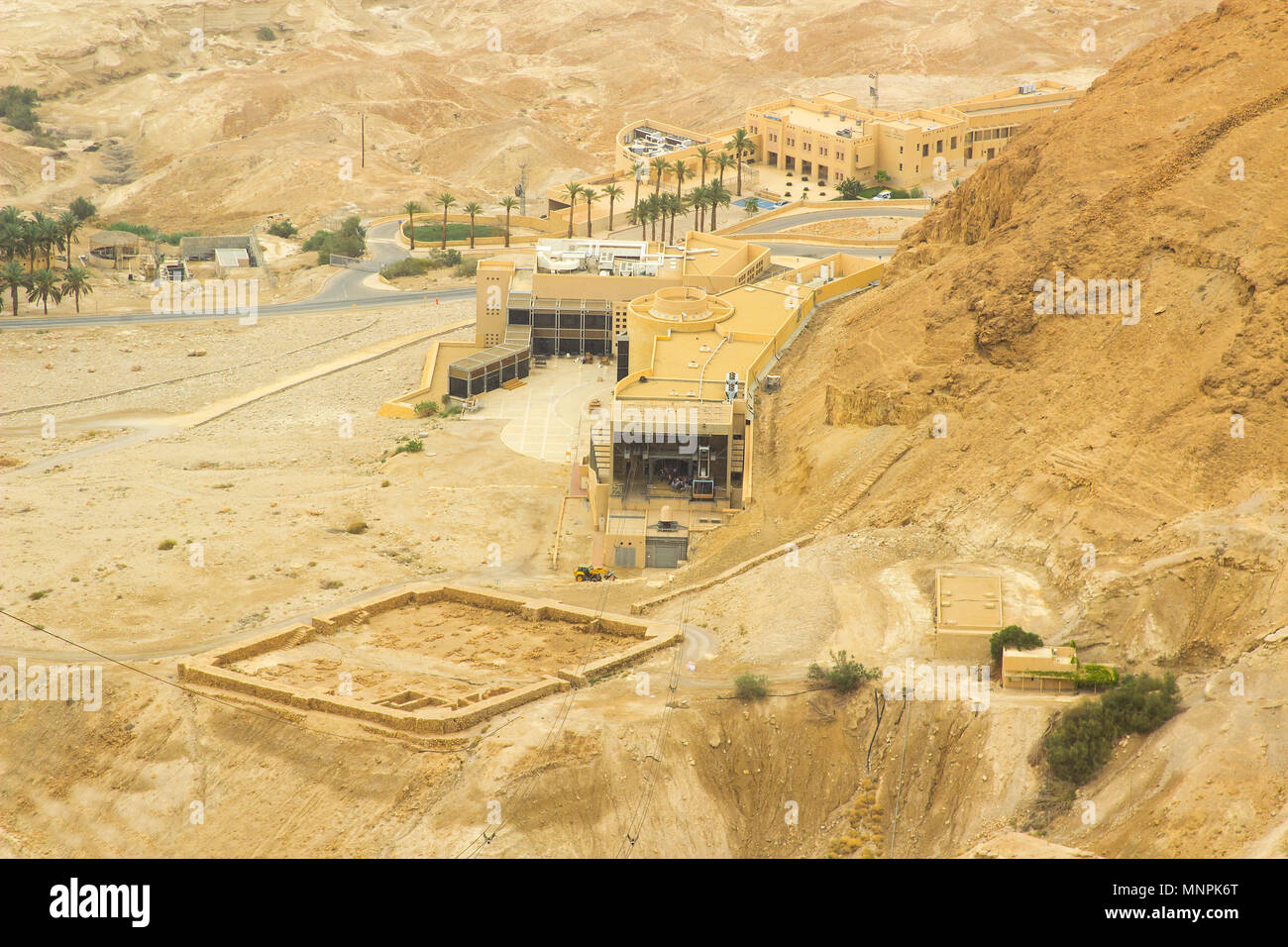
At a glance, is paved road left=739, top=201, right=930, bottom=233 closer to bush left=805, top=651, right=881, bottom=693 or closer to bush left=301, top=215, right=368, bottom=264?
bush left=301, top=215, right=368, bottom=264

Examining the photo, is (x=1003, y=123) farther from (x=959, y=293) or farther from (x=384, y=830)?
(x=384, y=830)

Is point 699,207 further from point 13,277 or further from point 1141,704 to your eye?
point 1141,704

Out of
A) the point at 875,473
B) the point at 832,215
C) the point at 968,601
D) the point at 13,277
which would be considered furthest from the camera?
the point at 832,215

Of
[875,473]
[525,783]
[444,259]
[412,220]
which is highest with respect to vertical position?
[412,220]

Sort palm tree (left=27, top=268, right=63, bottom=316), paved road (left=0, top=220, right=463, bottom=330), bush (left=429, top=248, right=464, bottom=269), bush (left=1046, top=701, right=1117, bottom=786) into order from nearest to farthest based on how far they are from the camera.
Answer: bush (left=1046, top=701, right=1117, bottom=786) < palm tree (left=27, top=268, right=63, bottom=316) < paved road (left=0, top=220, right=463, bottom=330) < bush (left=429, top=248, right=464, bottom=269)

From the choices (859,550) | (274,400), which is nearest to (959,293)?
(859,550)

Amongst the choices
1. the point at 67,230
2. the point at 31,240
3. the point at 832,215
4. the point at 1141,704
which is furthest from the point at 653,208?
the point at 1141,704

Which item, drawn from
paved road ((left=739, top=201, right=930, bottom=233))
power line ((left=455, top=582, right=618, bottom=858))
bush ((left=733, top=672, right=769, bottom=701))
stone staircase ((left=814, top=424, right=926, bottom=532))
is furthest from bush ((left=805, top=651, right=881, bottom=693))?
paved road ((left=739, top=201, right=930, bottom=233))
